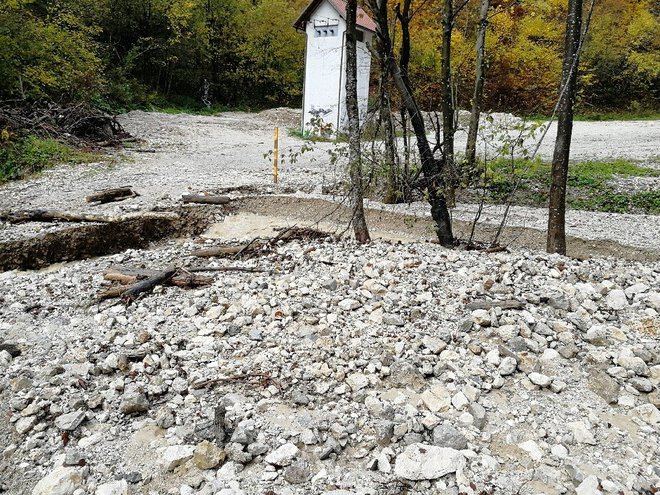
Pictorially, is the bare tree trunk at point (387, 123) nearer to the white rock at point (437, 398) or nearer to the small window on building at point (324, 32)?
the white rock at point (437, 398)

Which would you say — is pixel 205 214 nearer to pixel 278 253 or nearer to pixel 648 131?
pixel 278 253

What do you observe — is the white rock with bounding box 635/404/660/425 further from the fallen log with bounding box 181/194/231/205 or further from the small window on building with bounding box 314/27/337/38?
the small window on building with bounding box 314/27/337/38

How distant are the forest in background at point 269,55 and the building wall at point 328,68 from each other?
4.55 metres

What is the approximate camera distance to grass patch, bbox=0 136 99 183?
13.2 m

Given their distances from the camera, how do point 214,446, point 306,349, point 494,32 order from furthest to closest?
point 494,32 → point 306,349 → point 214,446

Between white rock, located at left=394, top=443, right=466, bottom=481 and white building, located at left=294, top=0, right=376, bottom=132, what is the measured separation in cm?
2027

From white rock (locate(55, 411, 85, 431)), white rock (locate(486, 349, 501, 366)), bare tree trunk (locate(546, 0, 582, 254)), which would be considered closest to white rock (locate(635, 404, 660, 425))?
white rock (locate(486, 349, 501, 366))

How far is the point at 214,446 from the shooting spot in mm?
3328

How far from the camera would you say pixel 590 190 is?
45.6 ft

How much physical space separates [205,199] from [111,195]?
212 cm

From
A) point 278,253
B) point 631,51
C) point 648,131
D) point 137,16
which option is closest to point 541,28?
point 648,131

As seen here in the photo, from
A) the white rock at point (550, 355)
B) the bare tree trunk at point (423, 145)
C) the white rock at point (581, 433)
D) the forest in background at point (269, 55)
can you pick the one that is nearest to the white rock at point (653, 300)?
the white rock at point (550, 355)

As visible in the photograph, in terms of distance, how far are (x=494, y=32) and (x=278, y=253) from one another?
58.7ft

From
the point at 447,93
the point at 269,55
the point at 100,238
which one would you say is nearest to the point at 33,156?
the point at 100,238
